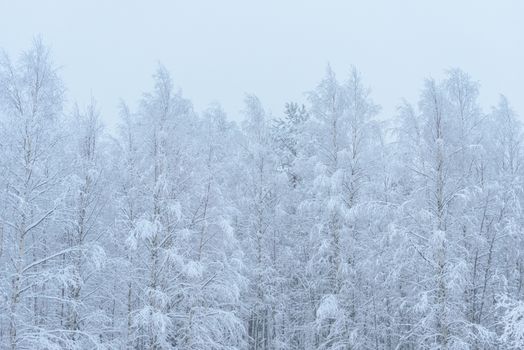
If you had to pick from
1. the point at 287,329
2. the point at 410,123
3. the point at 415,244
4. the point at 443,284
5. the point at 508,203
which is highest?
the point at 410,123

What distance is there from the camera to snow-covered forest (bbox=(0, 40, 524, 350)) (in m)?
12.1

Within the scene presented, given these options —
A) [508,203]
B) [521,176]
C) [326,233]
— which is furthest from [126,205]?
[521,176]

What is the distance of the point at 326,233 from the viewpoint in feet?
58.6

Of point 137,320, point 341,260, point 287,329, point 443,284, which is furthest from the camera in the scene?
point 287,329

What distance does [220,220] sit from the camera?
1487 cm

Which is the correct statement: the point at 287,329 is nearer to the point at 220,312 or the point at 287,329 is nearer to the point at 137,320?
the point at 220,312

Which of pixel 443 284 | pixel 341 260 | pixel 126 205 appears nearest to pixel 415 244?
pixel 443 284

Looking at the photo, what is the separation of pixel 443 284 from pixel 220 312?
643cm

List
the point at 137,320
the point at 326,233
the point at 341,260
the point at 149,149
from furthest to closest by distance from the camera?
the point at 326,233, the point at 341,260, the point at 149,149, the point at 137,320

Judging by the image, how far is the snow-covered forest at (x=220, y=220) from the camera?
12102 millimetres

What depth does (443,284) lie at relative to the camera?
1352 cm

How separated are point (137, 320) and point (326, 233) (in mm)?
7875

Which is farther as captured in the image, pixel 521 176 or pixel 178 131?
pixel 521 176

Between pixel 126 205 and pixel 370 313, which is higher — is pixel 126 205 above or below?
above
